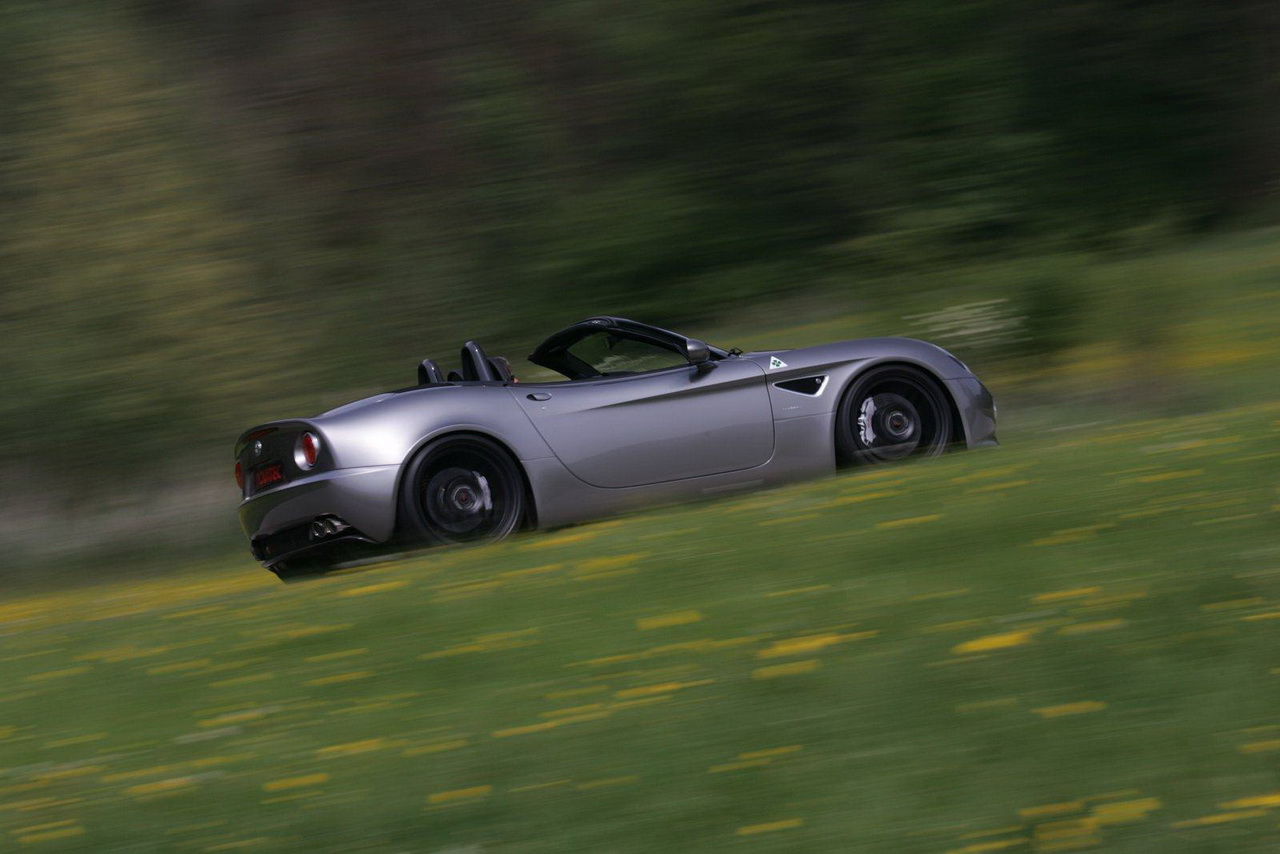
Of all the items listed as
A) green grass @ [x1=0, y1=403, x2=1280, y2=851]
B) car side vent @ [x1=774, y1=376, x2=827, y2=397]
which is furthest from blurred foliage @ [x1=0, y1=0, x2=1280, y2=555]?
green grass @ [x1=0, y1=403, x2=1280, y2=851]

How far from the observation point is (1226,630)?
14.2 ft

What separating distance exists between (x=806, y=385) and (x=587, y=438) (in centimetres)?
121

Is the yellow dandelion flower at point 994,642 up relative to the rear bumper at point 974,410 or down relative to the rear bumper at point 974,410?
down

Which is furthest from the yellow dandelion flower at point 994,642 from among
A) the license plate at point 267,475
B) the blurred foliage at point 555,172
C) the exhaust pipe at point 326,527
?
the blurred foliage at point 555,172

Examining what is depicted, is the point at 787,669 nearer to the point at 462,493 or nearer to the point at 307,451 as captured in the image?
the point at 462,493

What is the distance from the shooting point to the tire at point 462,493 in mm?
6906

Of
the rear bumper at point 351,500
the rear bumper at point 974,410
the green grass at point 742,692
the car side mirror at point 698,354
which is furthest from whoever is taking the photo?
the rear bumper at point 974,410

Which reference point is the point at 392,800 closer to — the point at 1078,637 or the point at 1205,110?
the point at 1078,637

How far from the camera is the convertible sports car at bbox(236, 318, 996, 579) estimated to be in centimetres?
689

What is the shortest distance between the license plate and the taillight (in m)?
0.15

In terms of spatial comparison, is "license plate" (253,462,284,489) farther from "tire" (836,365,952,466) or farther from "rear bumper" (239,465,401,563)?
"tire" (836,365,952,466)

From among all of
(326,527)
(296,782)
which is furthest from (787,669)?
(326,527)

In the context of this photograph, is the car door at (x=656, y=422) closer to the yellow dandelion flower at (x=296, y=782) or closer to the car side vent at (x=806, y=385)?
the car side vent at (x=806, y=385)

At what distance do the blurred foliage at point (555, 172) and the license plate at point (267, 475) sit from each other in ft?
29.2
